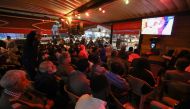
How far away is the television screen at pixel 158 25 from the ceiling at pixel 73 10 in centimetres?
21

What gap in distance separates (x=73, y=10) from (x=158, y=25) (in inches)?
140

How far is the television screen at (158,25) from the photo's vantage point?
6031mm

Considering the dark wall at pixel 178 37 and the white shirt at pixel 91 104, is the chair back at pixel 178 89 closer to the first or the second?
the white shirt at pixel 91 104

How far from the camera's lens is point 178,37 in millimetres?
5992

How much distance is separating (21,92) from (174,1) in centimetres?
476

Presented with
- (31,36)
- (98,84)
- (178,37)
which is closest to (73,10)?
(31,36)

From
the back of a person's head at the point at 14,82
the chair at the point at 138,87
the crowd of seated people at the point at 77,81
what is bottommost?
the chair at the point at 138,87

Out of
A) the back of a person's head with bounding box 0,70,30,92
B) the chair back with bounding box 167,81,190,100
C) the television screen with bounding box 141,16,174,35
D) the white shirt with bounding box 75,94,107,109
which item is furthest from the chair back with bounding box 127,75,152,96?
the television screen with bounding box 141,16,174,35

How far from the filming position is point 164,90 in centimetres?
298

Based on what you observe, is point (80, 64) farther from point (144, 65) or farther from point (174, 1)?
point (174, 1)

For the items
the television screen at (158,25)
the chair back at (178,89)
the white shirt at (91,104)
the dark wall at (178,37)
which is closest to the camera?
the white shirt at (91,104)

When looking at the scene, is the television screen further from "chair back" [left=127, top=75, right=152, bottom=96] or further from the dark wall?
"chair back" [left=127, top=75, right=152, bottom=96]

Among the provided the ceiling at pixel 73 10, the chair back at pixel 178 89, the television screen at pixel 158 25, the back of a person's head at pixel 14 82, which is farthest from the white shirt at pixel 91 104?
the television screen at pixel 158 25

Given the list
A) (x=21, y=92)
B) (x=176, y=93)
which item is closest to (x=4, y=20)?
(x=21, y=92)
